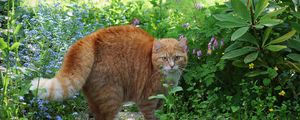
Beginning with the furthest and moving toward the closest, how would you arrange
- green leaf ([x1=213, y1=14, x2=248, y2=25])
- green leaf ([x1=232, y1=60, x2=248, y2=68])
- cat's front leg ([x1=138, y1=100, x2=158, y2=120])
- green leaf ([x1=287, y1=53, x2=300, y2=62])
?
cat's front leg ([x1=138, y1=100, x2=158, y2=120]) < green leaf ([x1=232, y1=60, x2=248, y2=68]) < green leaf ([x1=287, y1=53, x2=300, y2=62]) < green leaf ([x1=213, y1=14, x2=248, y2=25])

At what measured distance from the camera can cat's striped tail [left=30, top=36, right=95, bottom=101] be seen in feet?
15.8

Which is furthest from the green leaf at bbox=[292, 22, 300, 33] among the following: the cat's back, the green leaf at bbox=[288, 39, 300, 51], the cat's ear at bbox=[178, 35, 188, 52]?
the cat's back

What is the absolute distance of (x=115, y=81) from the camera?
17.6ft

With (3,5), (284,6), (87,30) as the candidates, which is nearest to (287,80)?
(284,6)

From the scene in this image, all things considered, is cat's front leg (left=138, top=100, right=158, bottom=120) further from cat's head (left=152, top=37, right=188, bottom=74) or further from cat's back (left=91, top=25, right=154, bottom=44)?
cat's back (left=91, top=25, right=154, bottom=44)

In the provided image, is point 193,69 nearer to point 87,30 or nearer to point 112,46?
point 112,46

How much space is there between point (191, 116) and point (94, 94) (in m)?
0.84

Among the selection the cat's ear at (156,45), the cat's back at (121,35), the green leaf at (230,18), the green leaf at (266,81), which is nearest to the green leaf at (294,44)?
the green leaf at (266,81)

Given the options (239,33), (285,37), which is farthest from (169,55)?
(285,37)

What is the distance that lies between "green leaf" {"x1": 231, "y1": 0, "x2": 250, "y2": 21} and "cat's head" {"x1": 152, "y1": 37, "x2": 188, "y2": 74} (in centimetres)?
73

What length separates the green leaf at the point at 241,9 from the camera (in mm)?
4926

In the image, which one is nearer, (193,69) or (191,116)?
(191,116)

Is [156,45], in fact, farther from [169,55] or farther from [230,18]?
[230,18]

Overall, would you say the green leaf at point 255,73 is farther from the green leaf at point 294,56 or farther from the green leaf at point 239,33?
the green leaf at point 239,33
